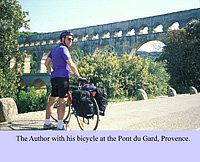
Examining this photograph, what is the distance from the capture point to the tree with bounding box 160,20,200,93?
11000mm

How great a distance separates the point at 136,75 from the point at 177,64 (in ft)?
14.9

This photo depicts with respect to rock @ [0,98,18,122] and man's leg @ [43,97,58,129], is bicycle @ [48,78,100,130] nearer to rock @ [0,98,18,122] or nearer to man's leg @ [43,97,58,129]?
man's leg @ [43,97,58,129]

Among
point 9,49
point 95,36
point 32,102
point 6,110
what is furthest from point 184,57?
point 6,110

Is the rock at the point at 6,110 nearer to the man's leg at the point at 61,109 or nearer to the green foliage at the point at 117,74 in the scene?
the man's leg at the point at 61,109

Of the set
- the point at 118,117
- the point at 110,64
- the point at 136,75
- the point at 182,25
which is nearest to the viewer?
the point at 118,117

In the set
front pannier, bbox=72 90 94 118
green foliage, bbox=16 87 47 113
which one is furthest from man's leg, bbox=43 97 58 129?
green foliage, bbox=16 87 47 113

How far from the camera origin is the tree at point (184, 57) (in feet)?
36.1

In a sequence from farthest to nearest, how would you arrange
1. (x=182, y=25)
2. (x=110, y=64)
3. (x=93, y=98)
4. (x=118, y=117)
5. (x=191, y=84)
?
(x=182, y=25) → (x=191, y=84) → (x=110, y=64) → (x=118, y=117) → (x=93, y=98)

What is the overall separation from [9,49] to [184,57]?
7.17m

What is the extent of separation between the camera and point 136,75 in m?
7.46

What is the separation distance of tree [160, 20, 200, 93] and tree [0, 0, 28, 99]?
21.1ft

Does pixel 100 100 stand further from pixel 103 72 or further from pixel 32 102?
pixel 103 72

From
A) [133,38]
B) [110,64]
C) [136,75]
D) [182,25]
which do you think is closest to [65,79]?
[110,64]

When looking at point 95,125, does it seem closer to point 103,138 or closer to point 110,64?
point 103,138
